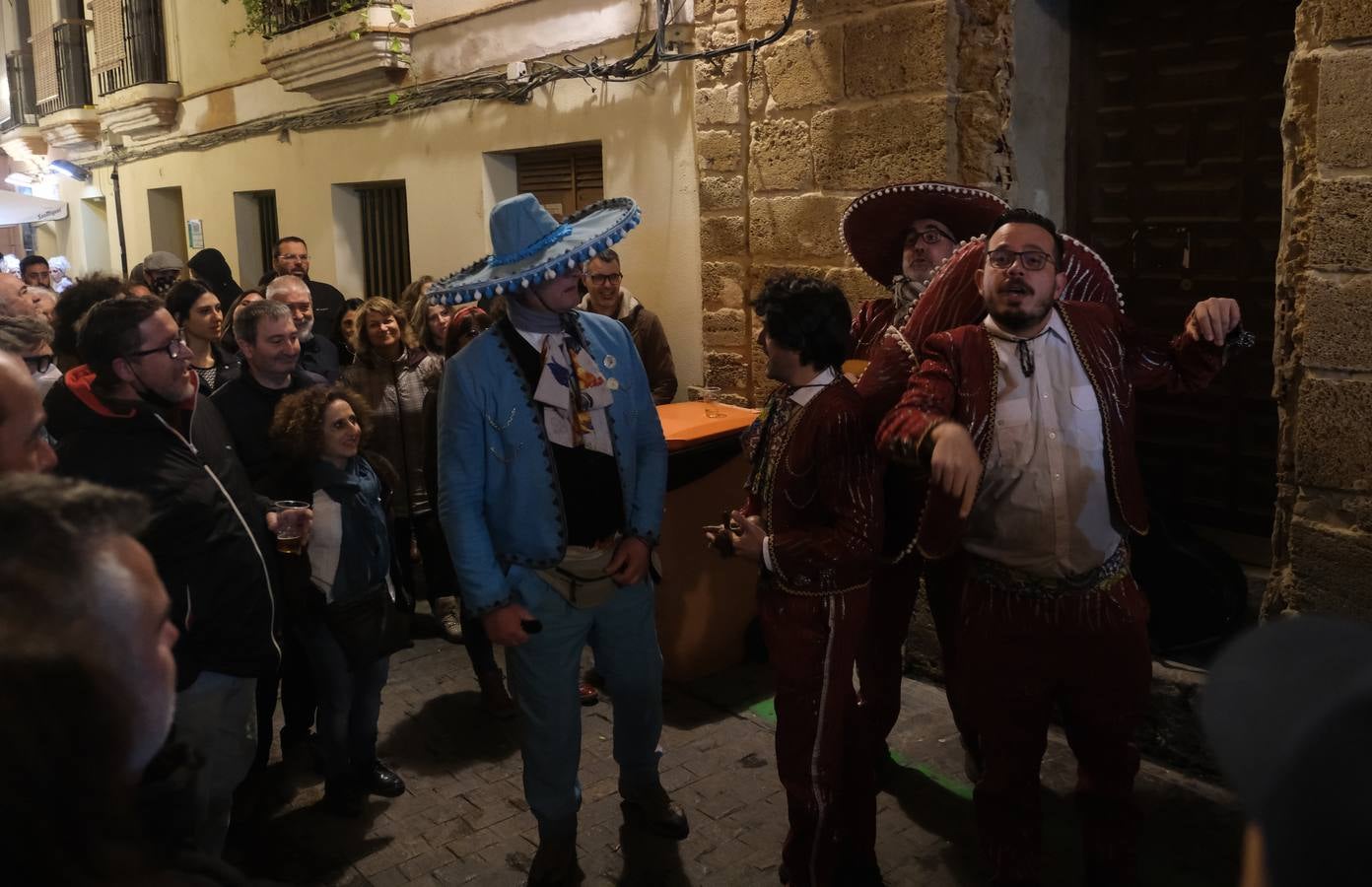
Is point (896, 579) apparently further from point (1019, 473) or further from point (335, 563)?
point (335, 563)

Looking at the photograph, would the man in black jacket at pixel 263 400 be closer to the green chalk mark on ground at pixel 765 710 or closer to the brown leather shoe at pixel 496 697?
the brown leather shoe at pixel 496 697

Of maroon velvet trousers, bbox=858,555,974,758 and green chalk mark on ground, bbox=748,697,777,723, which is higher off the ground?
maroon velvet trousers, bbox=858,555,974,758

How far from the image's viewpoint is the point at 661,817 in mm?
3689

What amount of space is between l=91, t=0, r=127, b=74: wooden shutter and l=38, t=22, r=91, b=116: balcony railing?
0.95 metres

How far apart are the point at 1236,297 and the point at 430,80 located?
6.16m

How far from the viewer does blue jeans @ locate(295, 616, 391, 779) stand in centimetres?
389

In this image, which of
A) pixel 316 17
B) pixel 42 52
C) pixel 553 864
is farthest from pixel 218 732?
pixel 42 52

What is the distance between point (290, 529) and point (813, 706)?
1667 millimetres

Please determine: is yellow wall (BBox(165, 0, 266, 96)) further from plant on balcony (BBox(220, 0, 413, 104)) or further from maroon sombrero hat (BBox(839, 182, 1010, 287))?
maroon sombrero hat (BBox(839, 182, 1010, 287))

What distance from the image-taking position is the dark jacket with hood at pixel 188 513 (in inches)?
115

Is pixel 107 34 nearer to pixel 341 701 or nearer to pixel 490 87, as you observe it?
pixel 490 87

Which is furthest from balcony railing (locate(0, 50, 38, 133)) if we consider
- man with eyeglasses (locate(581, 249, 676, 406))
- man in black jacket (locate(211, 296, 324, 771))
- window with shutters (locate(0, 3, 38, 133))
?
man in black jacket (locate(211, 296, 324, 771))

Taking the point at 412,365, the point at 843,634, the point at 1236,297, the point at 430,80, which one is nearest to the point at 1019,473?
the point at 843,634

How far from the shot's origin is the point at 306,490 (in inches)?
150
